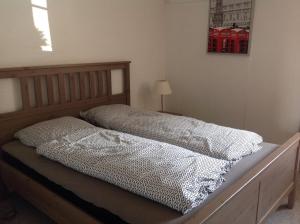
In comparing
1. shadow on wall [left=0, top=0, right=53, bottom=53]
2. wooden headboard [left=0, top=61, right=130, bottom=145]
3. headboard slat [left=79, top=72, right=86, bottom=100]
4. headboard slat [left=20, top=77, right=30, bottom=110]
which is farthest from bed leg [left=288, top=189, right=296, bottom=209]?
shadow on wall [left=0, top=0, right=53, bottom=53]

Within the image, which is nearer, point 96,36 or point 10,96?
point 10,96

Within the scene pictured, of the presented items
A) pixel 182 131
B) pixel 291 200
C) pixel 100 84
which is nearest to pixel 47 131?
pixel 100 84

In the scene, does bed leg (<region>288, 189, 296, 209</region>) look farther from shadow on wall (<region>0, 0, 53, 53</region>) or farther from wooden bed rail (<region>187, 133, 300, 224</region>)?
shadow on wall (<region>0, 0, 53, 53</region>)

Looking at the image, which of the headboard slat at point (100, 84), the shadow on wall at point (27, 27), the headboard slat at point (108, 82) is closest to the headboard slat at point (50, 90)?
the shadow on wall at point (27, 27)

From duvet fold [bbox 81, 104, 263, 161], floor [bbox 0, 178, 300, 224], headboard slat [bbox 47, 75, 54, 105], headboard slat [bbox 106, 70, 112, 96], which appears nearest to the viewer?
duvet fold [bbox 81, 104, 263, 161]

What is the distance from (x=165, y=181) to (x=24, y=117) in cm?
157

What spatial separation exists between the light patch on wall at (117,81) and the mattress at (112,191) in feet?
4.55

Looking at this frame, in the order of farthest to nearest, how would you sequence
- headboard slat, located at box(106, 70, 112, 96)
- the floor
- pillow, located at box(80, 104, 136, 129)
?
1. headboard slat, located at box(106, 70, 112, 96)
2. pillow, located at box(80, 104, 136, 129)
3. the floor

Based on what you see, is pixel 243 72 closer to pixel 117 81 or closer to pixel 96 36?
pixel 117 81

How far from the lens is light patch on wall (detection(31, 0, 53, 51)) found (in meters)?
2.44

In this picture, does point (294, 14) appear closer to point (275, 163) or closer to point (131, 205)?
point (275, 163)

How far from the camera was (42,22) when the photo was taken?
8.20 feet

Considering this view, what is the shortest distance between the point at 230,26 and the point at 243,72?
1.84 feet

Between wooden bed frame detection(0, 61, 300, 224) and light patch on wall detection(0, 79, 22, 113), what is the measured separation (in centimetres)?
6
